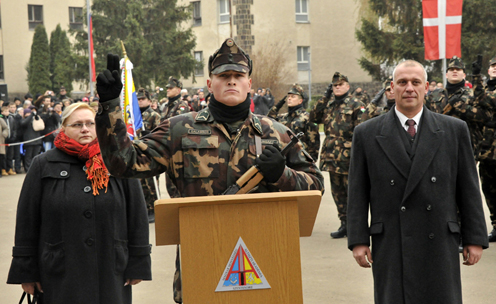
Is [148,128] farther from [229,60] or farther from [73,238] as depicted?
[229,60]

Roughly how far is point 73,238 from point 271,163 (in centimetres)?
159

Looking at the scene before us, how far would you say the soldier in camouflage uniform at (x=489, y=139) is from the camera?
8.25 metres

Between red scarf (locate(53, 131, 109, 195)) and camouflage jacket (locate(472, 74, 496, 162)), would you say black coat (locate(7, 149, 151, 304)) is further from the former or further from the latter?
camouflage jacket (locate(472, 74, 496, 162))

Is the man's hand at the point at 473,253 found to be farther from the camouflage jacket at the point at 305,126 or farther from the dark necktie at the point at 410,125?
the camouflage jacket at the point at 305,126

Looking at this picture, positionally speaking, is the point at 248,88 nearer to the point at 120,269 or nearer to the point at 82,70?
the point at 120,269

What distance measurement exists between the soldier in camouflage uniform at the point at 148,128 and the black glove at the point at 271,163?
22.7 feet

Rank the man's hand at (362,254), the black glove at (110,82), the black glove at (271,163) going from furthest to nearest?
the man's hand at (362,254)
the black glove at (271,163)
the black glove at (110,82)

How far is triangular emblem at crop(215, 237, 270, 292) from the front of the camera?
113 inches

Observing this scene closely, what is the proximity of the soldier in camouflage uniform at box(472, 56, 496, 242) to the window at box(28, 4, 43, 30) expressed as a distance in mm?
43101

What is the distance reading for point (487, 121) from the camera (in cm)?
840

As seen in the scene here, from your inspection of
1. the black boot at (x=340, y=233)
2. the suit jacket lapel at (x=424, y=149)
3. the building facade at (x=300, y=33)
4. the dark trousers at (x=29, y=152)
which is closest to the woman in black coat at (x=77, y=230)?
the suit jacket lapel at (x=424, y=149)

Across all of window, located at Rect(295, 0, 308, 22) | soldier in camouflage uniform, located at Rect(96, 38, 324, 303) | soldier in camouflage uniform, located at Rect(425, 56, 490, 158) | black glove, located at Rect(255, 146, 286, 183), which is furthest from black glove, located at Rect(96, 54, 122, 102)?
window, located at Rect(295, 0, 308, 22)

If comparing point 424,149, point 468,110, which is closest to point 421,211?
point 424,149

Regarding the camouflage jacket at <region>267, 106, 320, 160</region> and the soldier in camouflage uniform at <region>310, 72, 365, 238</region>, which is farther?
the camouflage jacket at <region>267, 106, 320, 160</region>
